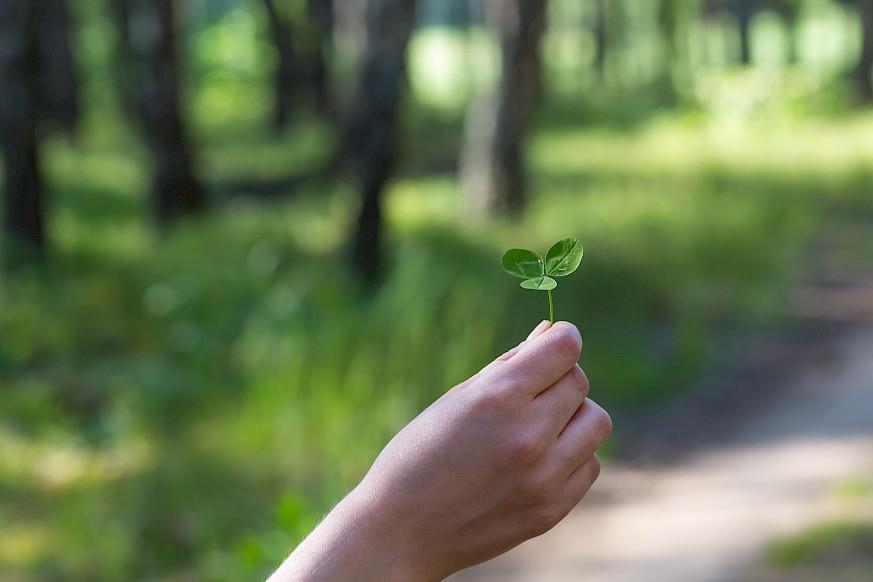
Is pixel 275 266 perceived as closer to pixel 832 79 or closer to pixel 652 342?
pixel 652 342

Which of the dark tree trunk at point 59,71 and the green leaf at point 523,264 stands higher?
the green leaf at point 523,264

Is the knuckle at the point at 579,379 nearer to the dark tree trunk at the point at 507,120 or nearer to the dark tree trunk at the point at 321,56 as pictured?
the dark tree trunk at the point at 507,120

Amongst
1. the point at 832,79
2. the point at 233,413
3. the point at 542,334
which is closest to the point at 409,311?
the point at 233,413

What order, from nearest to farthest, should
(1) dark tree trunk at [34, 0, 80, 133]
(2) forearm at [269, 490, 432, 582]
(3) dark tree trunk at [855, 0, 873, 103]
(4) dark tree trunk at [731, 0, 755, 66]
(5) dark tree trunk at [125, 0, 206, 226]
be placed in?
(2) forearm at [269, 490, 432, 582] → (5) dark tree trunk at [125, 0, 206, 226] → (1) dark tree trunk at [34, 0, 80, 133] → (3) dark tree trunk at [855, 0, 873, 103] → (4) dark tree trunk at [731, 0, 755, 66]

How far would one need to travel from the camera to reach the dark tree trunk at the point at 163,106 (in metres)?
11.0

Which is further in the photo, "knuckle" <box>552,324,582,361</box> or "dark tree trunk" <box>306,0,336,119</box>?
"dark tree trunk" <box>306,0,336,119</box>

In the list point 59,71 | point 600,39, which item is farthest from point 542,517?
point 600,39

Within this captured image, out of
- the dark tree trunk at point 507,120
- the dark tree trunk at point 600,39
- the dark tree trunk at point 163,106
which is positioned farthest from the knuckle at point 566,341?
the dark tree trunk at point 600,39

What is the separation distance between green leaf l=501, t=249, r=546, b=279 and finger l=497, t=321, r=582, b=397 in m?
0.13

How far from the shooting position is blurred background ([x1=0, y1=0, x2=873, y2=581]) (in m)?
5.53

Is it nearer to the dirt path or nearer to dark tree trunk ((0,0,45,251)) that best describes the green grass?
the dirt path

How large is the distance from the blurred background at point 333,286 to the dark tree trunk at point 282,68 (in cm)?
337

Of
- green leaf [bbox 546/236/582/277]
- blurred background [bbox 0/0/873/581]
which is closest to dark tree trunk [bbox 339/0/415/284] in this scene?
blurred background [bbox 0/0/873/581]

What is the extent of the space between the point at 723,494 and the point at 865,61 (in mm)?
17233
